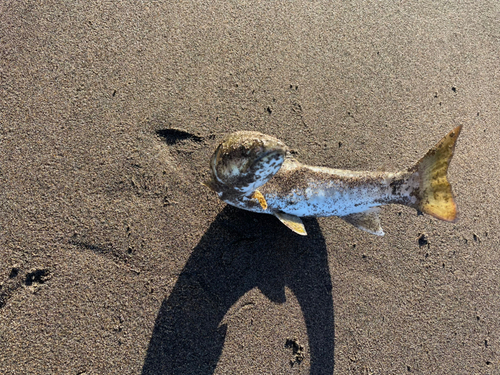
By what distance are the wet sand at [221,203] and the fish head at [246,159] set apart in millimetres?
716

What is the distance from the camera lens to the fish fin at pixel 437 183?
6.72 feet

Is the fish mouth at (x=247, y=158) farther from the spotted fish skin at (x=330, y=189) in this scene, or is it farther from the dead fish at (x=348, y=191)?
the spotted fish skin at (x=330, y=189)

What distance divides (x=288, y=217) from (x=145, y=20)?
7.31 ft

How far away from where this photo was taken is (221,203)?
2.58 metres

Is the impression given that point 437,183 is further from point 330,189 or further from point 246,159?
point 246,159

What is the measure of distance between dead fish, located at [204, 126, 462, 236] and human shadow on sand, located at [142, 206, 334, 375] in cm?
36

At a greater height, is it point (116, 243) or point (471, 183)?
point (471, 183)

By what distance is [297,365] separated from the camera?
244 cm

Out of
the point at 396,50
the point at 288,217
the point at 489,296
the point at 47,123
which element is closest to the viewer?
the point at 288,217

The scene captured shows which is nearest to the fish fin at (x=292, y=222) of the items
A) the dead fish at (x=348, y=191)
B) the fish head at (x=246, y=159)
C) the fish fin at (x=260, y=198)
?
the dead fish at (x=348, y=191)

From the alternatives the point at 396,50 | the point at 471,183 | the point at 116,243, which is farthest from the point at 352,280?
the point at 396,50

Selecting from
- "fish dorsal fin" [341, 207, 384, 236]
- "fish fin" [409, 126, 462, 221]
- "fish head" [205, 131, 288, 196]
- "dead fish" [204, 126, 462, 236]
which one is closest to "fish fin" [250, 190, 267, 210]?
"dead fish" [204, 126, 462, 236]

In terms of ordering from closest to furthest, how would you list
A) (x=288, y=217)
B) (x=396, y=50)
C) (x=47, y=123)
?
(x=288, y=217) → (x=47, y=123) → (x=396, y=50)

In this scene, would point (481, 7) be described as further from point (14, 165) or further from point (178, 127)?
point (14, 165)
